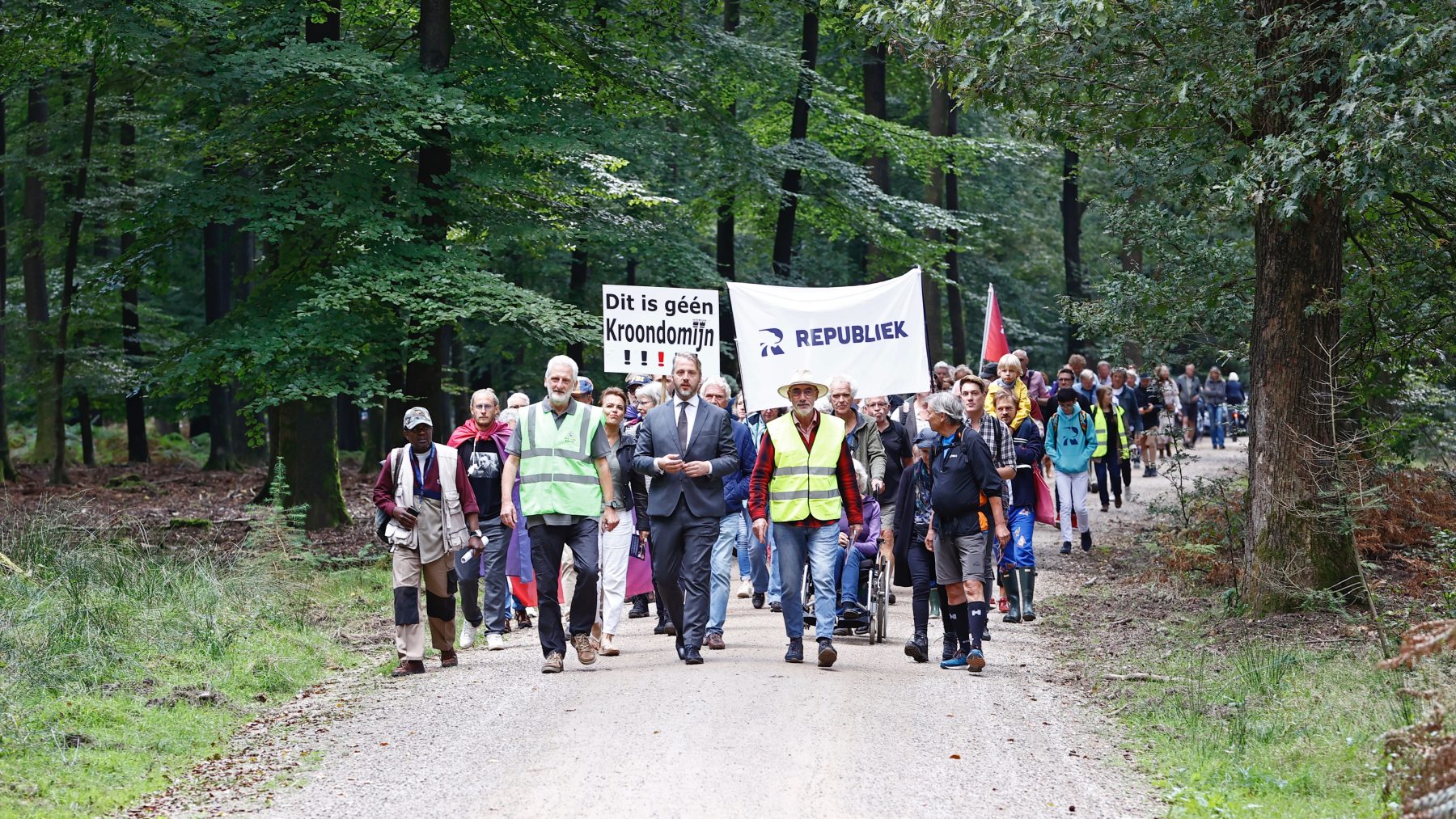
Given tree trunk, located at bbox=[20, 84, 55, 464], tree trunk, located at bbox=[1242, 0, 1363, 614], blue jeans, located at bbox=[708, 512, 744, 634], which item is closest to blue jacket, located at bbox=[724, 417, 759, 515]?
blue jeans, located at bbox=[708, 512, 744, 634]

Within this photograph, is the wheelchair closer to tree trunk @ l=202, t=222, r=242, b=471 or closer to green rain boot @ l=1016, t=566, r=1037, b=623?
green rain boot @ l=1016, t=566, r=1037, b=623

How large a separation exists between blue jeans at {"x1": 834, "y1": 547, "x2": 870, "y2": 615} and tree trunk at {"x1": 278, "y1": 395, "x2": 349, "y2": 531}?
1099cm

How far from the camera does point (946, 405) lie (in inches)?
415

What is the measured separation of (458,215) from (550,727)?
37.4 ft

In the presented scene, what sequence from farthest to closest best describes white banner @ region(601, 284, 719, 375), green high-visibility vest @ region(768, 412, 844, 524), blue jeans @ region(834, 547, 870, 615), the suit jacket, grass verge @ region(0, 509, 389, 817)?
white banner @ region(601, 284, 719, 375), blue jeans @ region(834, 547, 870, 615), the suit jacket, green high-visibility vest @ region(768, 412, 844, 524), grass verge @ region(0, 509, 389, 817)

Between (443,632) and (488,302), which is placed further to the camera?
(488,302)

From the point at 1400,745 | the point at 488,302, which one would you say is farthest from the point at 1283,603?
the point at 488,302

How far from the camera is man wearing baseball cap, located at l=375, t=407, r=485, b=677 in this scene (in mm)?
10914

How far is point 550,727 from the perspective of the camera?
8.57m

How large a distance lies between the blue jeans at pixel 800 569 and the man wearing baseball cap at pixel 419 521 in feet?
8.08

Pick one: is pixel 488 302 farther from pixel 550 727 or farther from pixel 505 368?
pixel 505 368

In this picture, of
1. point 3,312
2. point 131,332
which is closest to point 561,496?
point 131,332

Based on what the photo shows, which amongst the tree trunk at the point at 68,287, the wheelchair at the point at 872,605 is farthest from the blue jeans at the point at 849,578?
the tree trunk at the point at 68,287

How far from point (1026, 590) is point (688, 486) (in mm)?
4331
